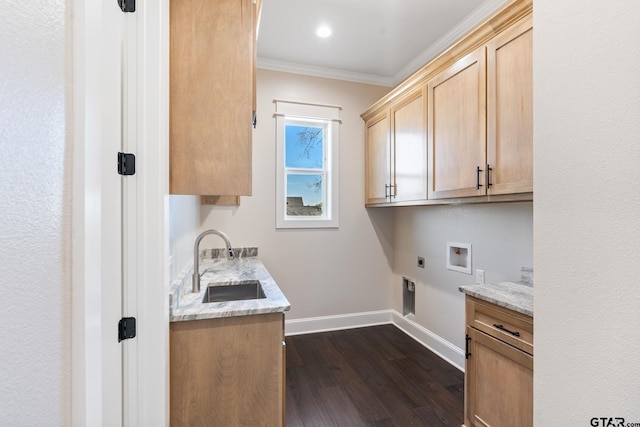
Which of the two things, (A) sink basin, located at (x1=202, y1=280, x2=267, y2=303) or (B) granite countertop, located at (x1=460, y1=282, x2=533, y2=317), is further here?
(A) sink basin, located at (x1=202, y1=280, x2=267, y2=303)

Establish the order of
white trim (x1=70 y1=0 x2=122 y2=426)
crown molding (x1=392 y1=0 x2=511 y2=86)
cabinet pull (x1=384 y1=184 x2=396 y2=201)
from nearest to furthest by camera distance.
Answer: white trim (x1=70 y1=0 x2=122 y2=426), crown molding (x1=392 y1=0 x2=511 y2=86), cabinet pull (x1=384 y1=184 x2=396 y2=201)

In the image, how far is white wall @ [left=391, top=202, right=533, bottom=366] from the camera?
6.48 ft

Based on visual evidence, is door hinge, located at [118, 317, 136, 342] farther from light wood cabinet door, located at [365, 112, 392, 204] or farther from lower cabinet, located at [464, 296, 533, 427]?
light wood cabinet door, located at [365, 112, 392, 204]

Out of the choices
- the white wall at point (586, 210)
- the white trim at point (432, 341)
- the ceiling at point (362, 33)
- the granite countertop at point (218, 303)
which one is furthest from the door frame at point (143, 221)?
the white trim at point (432, 341)

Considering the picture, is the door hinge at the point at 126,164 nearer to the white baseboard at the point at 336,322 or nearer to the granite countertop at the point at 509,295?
the granite countertop at the point at 509,295

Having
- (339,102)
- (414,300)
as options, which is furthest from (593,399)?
(339,102)

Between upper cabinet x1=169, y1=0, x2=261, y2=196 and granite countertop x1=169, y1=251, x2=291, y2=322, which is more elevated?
upper cabinet x1=169, y1=0, x2=261, y2=196

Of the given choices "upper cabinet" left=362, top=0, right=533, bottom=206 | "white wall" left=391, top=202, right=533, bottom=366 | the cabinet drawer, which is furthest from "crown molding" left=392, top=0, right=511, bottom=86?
the cabinet drawer

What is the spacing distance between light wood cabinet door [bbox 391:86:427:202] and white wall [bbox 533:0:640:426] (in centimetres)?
152

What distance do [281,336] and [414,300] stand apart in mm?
2138

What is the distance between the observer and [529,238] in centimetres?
186

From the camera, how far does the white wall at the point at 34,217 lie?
13.9 inches

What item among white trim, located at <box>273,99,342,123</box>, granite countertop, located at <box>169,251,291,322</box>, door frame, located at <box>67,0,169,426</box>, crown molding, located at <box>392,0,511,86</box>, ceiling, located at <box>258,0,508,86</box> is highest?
ceiling, located at <box>258,0,508,86</box>

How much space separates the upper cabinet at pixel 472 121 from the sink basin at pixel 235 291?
4.80 feet
